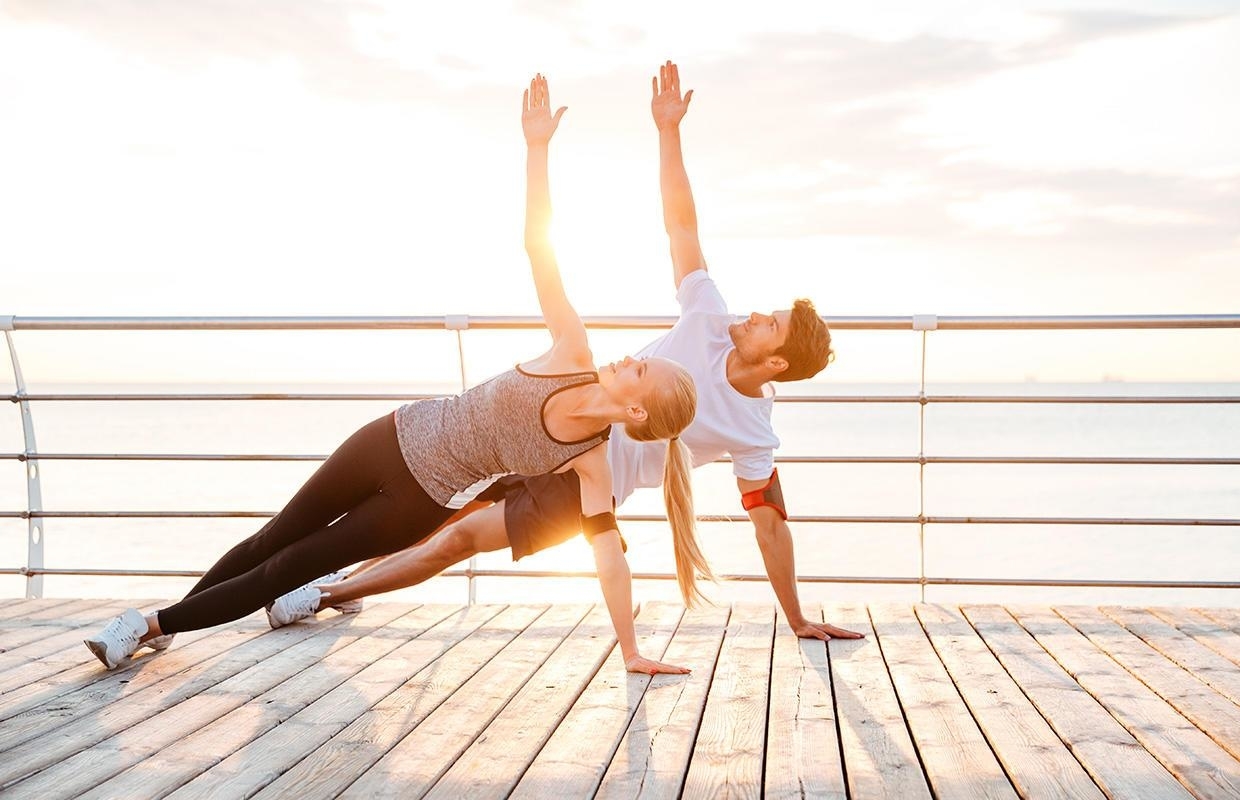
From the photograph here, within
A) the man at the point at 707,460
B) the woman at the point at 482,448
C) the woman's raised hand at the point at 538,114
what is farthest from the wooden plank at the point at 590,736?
the woman's raised hand at the point at 538,114

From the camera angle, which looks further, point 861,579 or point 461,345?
point 461,345

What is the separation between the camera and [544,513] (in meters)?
3.34

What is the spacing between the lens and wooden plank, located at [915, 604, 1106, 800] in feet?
7.00

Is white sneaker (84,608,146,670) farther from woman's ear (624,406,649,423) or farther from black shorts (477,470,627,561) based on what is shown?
woman's ear (624,406,649,423)

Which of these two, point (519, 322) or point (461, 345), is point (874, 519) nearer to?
point (519, 322)

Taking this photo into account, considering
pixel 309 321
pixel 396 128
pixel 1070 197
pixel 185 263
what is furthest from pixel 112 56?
pixel 1070 197

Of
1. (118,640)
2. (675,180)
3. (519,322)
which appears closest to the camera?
(118,640)

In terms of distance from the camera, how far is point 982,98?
30.8 feet

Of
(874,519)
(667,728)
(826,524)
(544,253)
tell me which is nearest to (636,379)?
(544,253)

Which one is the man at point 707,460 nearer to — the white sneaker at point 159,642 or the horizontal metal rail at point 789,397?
the horizontal metal rail at point 789,397

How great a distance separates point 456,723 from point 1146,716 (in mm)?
1542

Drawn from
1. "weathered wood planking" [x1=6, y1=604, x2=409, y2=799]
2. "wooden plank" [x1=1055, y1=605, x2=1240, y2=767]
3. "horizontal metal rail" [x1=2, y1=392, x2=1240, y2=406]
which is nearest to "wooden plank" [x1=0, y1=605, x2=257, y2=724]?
"weathered wood planking" [x1=6, y1=604, x2=409, y2=799]

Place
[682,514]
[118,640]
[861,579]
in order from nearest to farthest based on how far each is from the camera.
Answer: [118,640] < [682,514] < [861,579]

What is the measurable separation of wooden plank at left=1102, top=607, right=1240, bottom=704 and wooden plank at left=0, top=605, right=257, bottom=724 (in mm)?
2641
